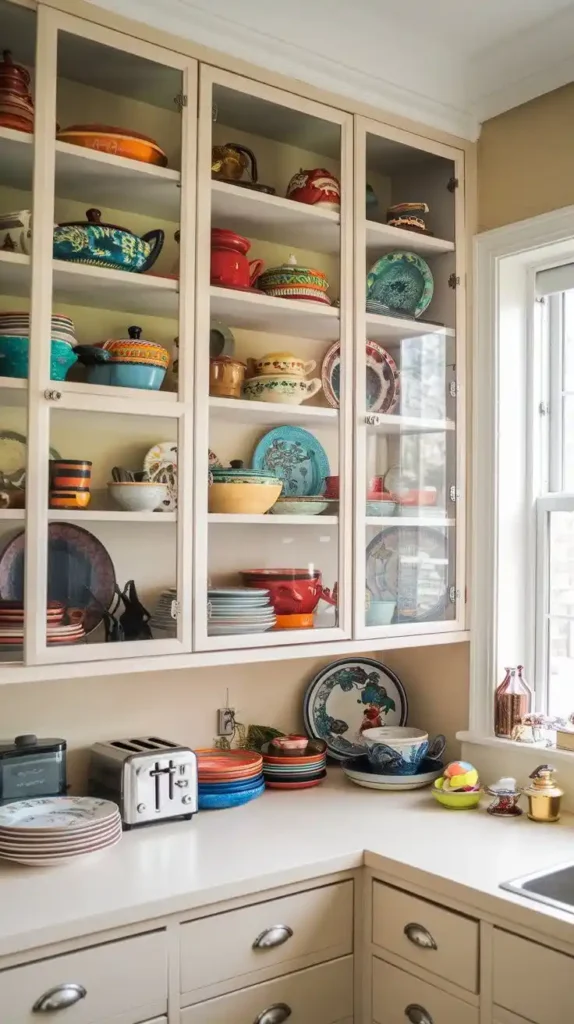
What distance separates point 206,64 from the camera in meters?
2.19

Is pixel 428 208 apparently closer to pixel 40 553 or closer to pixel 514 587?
pixel 514 587

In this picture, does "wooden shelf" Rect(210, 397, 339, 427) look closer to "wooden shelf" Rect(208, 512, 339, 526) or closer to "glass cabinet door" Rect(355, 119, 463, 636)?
"glass cabinet door" Rect(355, 119, 463, 636)

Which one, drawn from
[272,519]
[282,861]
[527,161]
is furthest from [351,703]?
[527,161]

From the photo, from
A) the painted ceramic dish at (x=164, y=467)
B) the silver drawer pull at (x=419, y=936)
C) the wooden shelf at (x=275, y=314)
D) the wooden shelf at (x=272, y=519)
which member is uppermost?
the wooden shelf at (x=275, y=314)

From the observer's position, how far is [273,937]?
1.91 meters

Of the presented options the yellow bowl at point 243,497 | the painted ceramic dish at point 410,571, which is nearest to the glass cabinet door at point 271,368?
the yellow bowl at point 243,497

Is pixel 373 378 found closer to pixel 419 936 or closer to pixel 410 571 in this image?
pixel 410 571

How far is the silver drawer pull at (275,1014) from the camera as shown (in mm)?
1902

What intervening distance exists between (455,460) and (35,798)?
4.58 ft

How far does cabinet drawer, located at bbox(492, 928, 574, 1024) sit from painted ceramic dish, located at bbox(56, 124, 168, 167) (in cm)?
179

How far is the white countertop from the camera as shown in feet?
5.57

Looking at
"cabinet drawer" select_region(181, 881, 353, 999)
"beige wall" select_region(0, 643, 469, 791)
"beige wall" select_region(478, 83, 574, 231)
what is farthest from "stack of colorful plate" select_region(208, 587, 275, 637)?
"beige wall" select_region(478, 83, 574, 231)

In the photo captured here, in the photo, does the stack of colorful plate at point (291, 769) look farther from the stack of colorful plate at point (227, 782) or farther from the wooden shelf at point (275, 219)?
the wooden shelf at point (275, 219)

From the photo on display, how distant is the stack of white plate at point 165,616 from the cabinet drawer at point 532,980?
2.99ft
